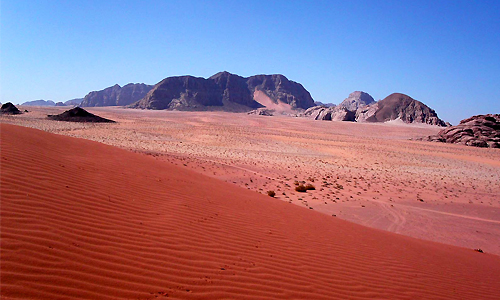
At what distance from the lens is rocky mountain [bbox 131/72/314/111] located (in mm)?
135500

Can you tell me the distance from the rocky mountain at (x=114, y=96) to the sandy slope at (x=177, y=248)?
18956cm

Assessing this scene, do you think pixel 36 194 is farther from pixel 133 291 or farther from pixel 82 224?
pixel 133 291

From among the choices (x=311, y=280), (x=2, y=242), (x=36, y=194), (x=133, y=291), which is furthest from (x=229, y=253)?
(x=36, y=194)

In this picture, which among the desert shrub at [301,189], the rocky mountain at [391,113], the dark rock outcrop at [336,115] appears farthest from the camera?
the rocky mountain at [391,113]

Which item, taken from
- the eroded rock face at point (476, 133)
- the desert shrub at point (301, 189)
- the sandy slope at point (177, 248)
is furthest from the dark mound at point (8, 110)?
the eroded rock face at point (476, 133)

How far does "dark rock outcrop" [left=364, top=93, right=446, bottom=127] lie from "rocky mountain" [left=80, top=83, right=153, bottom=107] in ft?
468

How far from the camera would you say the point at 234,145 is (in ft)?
95.8

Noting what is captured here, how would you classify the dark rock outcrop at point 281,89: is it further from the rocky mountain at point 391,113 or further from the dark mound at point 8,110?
the dark mound at point 8,110

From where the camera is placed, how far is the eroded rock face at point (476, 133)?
38906mm

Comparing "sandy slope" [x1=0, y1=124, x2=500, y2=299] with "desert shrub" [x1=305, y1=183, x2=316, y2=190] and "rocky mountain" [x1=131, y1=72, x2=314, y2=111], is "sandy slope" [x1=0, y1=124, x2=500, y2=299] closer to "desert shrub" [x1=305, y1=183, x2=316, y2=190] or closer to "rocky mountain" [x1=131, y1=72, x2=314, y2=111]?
"desert shrub" [x1=305, y1=183, x2=316, y2=190]

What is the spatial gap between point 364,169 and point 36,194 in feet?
62.5

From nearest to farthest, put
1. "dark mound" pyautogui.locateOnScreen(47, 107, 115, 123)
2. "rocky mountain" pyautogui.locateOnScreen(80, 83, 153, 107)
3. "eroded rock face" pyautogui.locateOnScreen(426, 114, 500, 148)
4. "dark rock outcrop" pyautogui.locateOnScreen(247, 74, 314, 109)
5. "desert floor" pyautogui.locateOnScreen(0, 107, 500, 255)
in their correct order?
1. "desert floor" pyautogui.locateOnScreen(0, 107, 500, 255)
2. "eroded rock face" pyautogui.locateOnScreen(426, 114, 500, 148)
3. "dark mound" pyautogui.locateOnScreen(47, 107, 115, 123)
4. "dark rock outcrop" pyautogui.locateOnScreen(247, 74, 314, 109)
5. "rocky mountain" pyautogui.locateOnScreen(80, 83, 153, 107)

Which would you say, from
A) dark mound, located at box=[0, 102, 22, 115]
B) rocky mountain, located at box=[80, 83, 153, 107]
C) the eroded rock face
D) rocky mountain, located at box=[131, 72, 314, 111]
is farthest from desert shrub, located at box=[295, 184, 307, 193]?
rocky mountain, located at box=[80, 83, 153, 107]

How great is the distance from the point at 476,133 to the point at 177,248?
46679 millimetres
